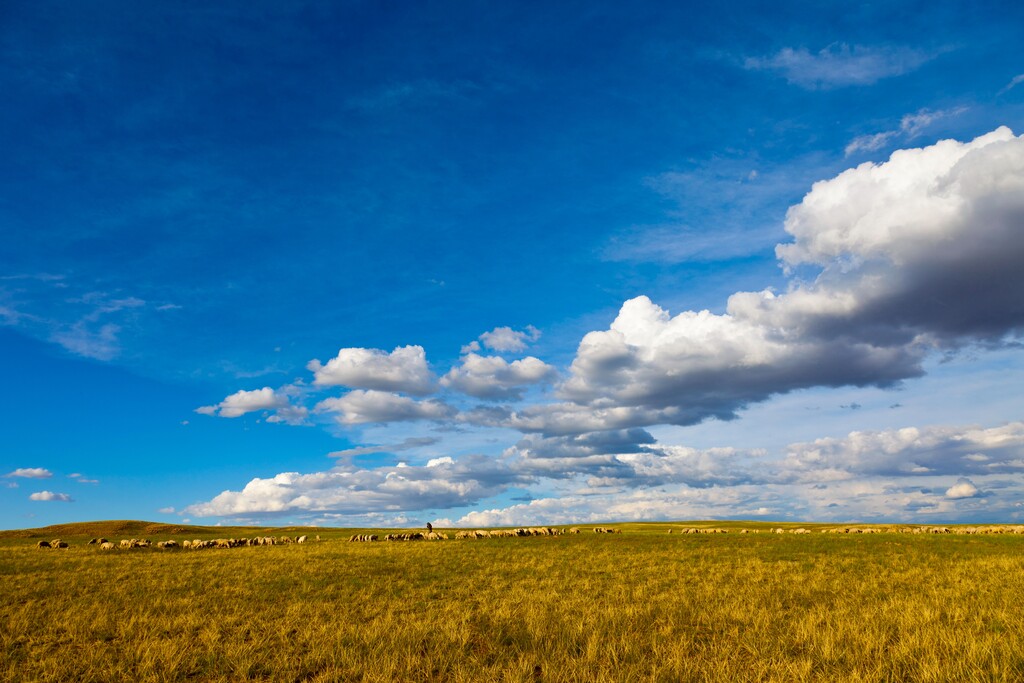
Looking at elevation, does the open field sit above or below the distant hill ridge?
above

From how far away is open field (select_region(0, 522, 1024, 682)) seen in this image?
34.6 feet

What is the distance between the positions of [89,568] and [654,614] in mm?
26152

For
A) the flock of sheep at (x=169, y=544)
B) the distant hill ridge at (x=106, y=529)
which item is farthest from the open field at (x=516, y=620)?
the distant hill ridge at (x=106, y=529)

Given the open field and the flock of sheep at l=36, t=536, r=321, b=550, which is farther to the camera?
the flock of sheep at l=36, t=536, r=321, b=550

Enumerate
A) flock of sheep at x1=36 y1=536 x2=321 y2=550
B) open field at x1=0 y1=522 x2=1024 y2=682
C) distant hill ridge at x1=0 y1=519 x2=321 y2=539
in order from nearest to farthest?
1. open field at x1=0 y1=522 x2=1024 y2=682
2. flock of sheep at x1=36 y1=536 x2=321 y2=550
3. distant hill ridge at x1=0 y1=519 x2=321 y2=539

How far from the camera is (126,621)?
15.0 m

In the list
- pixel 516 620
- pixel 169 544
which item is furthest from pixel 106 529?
pixel 516 620

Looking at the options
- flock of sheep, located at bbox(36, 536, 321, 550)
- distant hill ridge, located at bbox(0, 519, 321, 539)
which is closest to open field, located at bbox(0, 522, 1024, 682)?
flock of sheep, located at bbox(36, 536, 321, 550)

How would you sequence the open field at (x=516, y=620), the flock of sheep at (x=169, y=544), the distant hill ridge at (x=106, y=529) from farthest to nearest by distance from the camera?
the distant hill ridge at (x=106, y=529) < the flock of sheep at (x=169, y=544) < the open field at (x=516, y=620)

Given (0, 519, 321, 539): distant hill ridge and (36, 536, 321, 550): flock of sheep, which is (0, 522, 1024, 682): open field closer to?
(36, 536, 321, 550): flock of sheep

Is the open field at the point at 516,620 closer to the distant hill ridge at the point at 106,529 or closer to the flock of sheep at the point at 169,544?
the flock of sheep at the point at 169,544

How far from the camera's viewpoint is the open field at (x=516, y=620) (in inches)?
415

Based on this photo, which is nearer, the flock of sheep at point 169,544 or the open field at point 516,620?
the open field at point 516,620

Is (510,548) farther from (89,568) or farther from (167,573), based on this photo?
(89,568)
